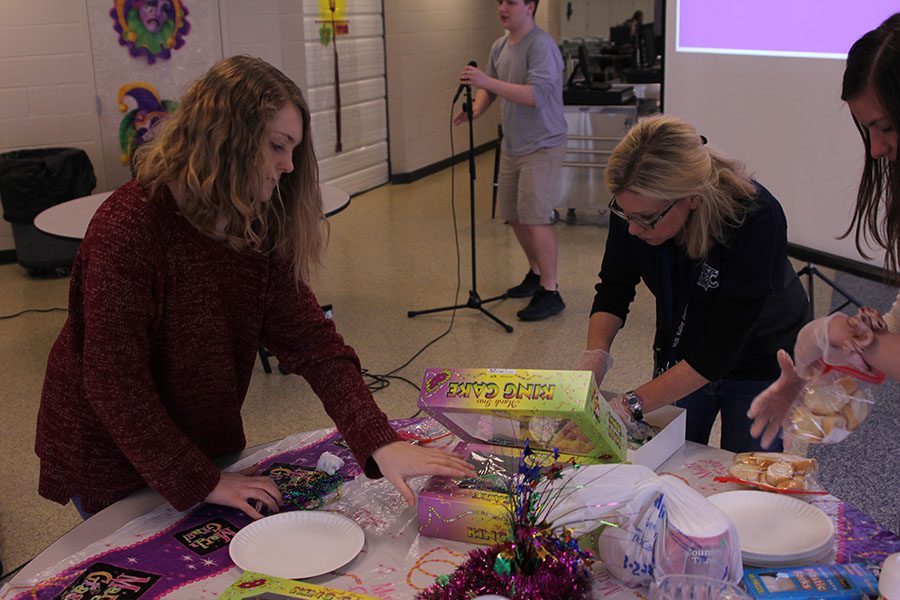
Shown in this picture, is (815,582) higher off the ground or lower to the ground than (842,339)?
lower

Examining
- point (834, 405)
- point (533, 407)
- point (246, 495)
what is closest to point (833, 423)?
point (834, 405)

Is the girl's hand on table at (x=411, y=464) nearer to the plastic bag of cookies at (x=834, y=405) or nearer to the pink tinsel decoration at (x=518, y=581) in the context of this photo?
the pink tinsel decoration at (x=518, y=581)

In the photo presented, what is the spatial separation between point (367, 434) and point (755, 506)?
2.14 feet

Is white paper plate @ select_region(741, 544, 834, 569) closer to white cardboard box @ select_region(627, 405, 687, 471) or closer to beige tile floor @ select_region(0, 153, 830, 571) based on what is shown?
white cardboard box @ select_region(627, 405, 687, 471)

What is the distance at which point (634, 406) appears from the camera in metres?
1.75

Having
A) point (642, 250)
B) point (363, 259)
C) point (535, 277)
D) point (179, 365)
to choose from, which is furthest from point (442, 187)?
point (179, 365)

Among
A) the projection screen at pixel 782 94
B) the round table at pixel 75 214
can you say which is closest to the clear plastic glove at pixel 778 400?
the round table at pixel 75 214

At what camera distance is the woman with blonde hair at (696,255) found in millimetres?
1832

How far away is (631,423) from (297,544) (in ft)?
2.09

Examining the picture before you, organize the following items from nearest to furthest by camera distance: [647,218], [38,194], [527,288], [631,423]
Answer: [631,423] → [647,218] → [527,288] → [38,194]

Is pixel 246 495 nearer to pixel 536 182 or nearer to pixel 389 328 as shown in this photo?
pixel 389 328

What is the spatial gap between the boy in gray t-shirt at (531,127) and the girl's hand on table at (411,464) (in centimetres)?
304

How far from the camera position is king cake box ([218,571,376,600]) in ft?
4.22

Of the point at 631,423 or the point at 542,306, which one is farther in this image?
the point at 542,306
